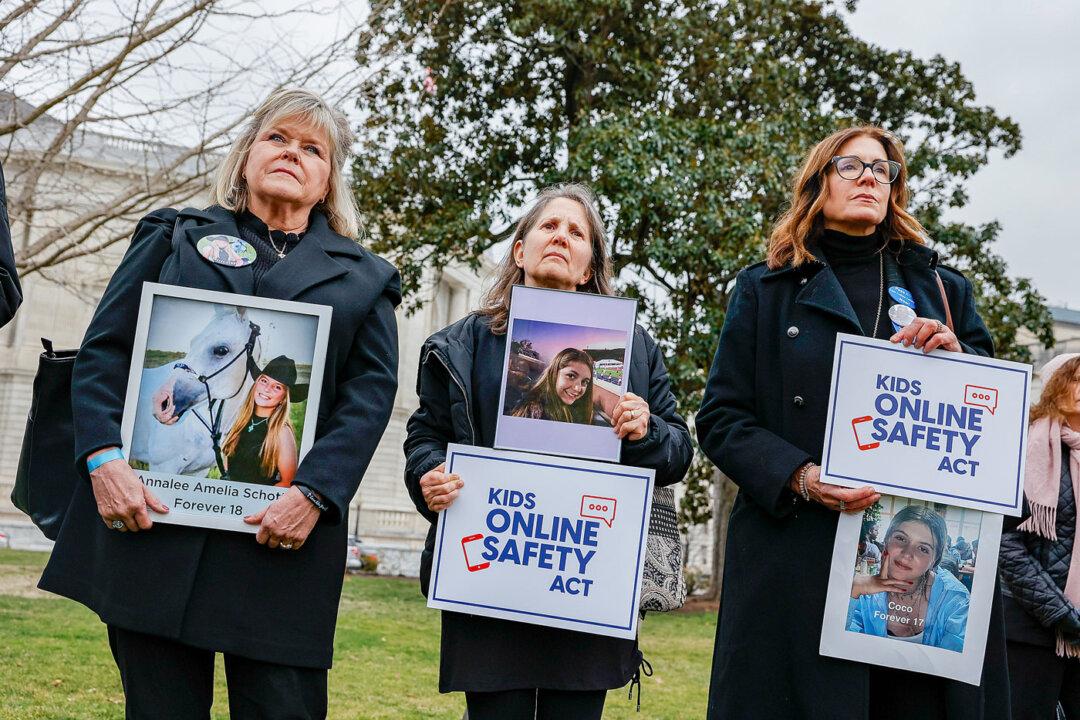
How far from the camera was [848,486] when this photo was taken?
283cm

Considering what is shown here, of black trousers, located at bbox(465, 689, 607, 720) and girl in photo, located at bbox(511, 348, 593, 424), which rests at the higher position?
girl in photo, located at bbox(511, 348, 593, 424)

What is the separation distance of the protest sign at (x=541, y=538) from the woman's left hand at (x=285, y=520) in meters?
0.44

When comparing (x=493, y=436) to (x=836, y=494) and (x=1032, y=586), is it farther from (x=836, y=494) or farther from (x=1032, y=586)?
(x=1032, y=586)

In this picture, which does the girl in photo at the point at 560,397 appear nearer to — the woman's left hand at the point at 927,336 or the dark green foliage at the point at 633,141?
the woman's left hand at the point at 927,336

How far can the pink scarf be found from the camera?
15.0 ft

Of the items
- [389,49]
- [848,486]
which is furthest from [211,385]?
[389,49]

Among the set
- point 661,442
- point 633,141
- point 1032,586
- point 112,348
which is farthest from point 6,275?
point 633,141

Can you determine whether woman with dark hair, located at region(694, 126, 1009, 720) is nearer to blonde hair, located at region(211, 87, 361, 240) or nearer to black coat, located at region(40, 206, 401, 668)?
black coat, located at region(40, 206, 401, 668)

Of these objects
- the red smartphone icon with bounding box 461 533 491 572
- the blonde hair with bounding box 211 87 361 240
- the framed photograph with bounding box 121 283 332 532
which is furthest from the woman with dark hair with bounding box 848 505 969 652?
the blonde hair with bounding box 211 87 361 240

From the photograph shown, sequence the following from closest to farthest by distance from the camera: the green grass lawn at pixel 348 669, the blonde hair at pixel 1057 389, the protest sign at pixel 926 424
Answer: the protest sign at pixel 926 424 < the blonde hair at pixel 1057 389 < the green grass lawn at pixel 348 669

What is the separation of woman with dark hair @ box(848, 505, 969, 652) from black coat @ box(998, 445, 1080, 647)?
1.92 meters

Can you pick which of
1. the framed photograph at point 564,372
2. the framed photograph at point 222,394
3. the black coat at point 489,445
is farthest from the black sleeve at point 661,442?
the framed photograph at point 222,394

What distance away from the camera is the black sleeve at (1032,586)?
4.42 meters

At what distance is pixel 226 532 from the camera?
2748mm
